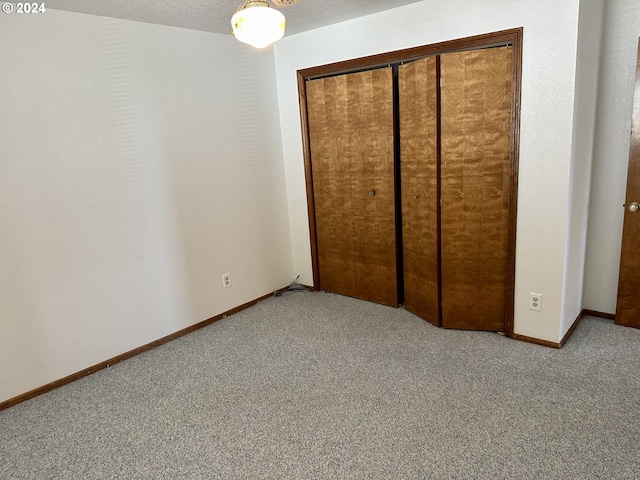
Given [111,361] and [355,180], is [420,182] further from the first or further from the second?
[111,361]

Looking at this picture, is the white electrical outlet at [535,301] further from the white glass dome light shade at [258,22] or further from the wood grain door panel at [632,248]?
the white glass dome light shade at [258,22]

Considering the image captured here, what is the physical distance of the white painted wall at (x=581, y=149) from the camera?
2.50 m

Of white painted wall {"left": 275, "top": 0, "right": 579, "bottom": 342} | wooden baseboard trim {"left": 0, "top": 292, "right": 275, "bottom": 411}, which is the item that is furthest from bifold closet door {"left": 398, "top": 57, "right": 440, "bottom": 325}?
wooden baseboard trim {"left": 0, "top": 292, "right": 275, "bottom": 411}

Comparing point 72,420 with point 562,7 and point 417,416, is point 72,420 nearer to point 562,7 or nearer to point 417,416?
point 417,416

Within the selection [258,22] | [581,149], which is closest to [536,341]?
[581,149]

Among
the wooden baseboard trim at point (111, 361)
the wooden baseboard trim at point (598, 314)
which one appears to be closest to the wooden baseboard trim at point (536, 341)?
the wooden baseboard trim at point (598, 314)

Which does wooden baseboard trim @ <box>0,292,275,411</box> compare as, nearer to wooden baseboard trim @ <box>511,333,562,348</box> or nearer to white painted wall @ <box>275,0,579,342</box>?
wooden baseboard trim @ <box>511,333,562,348</box>

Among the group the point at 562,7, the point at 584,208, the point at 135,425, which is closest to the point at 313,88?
the point at 562,7

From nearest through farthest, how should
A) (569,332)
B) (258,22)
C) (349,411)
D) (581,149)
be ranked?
(258,22)
(349,411)
(581,149)
(569,332)

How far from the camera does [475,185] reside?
2.83 meters

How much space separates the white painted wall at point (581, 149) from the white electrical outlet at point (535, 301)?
13cm

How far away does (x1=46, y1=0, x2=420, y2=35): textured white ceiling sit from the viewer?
8.18 feet

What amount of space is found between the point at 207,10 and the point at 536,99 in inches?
81.3

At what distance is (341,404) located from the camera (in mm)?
2316
